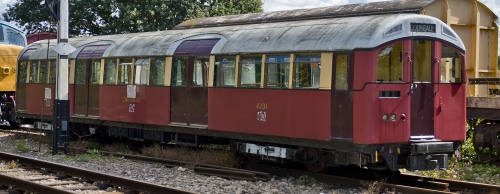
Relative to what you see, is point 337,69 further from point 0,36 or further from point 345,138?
point 0,36

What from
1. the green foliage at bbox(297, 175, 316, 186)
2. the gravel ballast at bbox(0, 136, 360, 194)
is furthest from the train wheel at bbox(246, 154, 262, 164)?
the green foliage at bbox(297, 175, 316, 186)

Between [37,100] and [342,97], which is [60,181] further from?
[37,100]

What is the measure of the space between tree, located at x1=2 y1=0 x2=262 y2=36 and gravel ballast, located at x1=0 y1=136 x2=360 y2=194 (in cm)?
1809

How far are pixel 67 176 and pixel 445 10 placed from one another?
29.9ft

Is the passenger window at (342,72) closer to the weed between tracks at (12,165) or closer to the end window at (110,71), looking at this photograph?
the weed between tracks at (12,165)

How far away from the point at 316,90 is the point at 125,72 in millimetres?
6675

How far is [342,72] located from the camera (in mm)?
11516

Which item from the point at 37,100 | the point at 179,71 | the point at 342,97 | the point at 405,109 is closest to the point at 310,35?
the point at 342,97

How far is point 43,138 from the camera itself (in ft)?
66.7

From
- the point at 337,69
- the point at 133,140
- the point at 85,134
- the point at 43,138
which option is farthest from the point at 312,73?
the point at 43,138

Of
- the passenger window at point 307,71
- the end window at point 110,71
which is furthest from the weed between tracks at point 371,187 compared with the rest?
the end window at point 110,71

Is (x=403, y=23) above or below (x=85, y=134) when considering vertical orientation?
above

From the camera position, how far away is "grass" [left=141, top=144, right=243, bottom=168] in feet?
46.5

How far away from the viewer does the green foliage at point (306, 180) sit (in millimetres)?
12094
